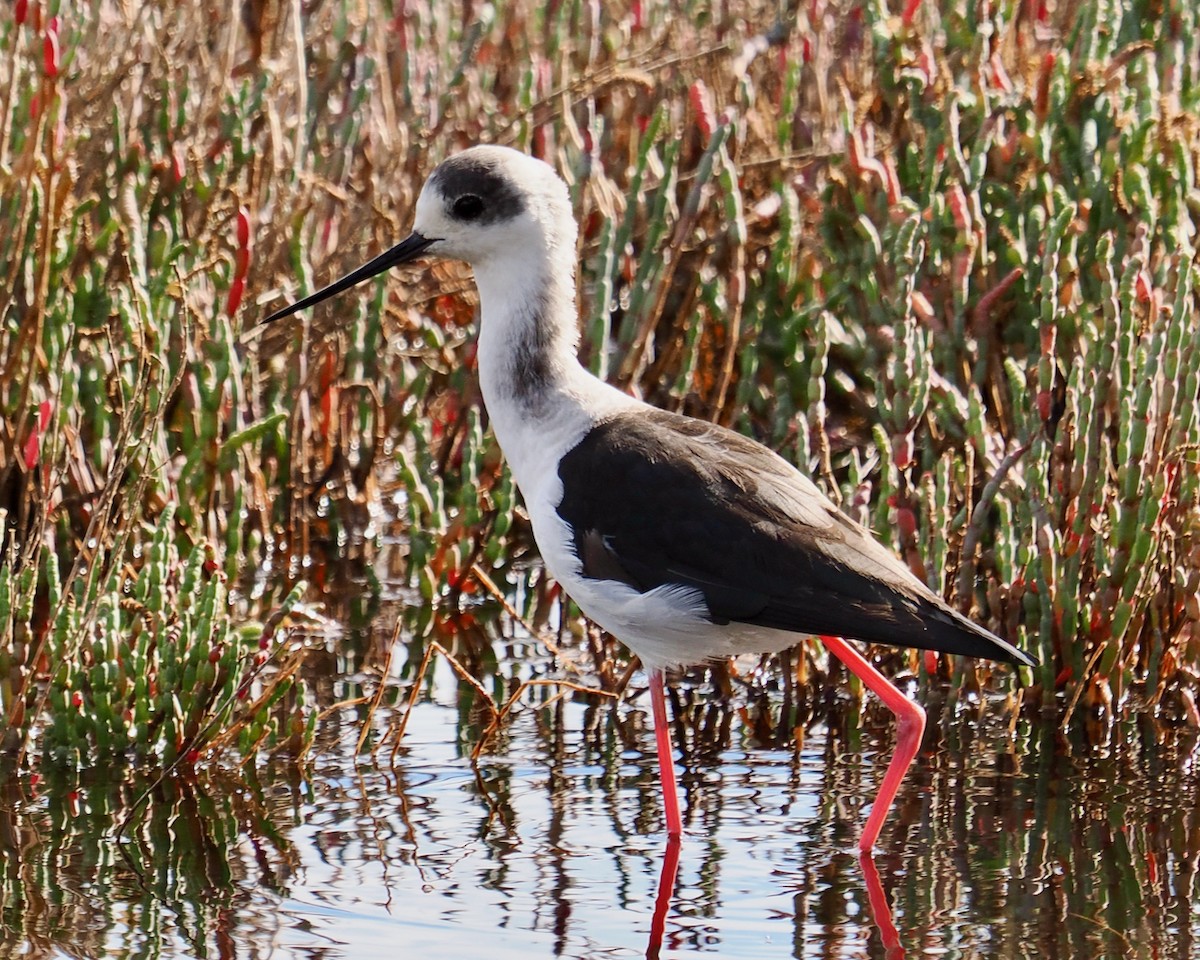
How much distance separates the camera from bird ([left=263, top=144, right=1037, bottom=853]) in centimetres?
317

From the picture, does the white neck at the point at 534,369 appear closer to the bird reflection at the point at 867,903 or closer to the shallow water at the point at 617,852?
the shallow water at the point at 617,852

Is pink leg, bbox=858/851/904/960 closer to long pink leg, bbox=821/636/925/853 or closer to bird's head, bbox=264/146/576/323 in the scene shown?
long pink leg, bbox=821/636/925/853

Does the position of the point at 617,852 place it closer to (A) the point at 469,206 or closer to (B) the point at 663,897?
(B) the point at 663,897

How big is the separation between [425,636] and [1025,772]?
1.55m

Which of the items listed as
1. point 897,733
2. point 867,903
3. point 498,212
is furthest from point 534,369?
point 867,903

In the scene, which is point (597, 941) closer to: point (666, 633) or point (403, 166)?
point (666, 633)

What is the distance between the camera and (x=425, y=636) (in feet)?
14.7

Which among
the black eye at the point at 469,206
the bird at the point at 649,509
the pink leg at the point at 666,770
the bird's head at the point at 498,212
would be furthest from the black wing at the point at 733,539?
the black eye at the point at 469,206

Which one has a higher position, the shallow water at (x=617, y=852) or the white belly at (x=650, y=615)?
the white belly at (x=650, y=615)

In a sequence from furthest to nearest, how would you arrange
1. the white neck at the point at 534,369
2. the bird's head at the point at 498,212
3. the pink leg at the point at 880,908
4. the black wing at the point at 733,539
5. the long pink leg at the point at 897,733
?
the bird's head at the point at 498,212, the white neck at the point at 534,369, the long pink leg at the point at 897,733, the black wing at the point at 733,539, the pink leg at the point at 880,908

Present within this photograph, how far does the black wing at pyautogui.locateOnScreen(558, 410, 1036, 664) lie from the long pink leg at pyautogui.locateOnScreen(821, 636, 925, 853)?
276 millimetres

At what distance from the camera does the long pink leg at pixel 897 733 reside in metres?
3.23

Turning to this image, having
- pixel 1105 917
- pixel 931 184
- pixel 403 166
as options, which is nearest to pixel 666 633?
pixel 1105 917

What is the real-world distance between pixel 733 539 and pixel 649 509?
0.53 ft
